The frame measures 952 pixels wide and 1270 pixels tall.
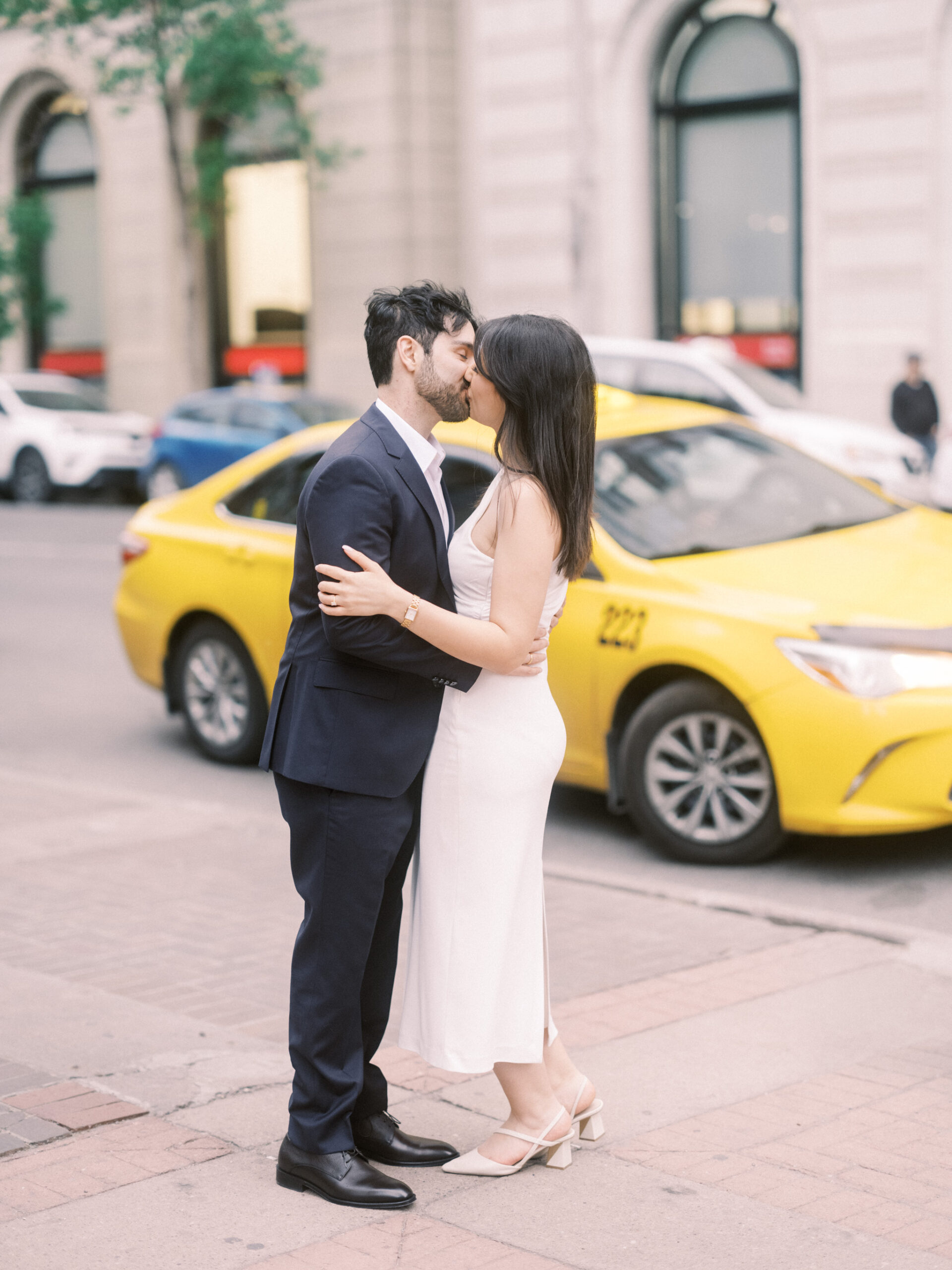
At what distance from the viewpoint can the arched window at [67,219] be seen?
3328 centimetres

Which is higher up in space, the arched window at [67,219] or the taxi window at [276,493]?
the arched window at [67,219]

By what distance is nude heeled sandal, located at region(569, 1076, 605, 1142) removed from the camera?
3.99 metres

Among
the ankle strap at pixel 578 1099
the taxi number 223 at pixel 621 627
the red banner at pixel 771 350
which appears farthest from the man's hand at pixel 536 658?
the red banner at pixel 771 350

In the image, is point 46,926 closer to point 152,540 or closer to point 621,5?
point 152,540

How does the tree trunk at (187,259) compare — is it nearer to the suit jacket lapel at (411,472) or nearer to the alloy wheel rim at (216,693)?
the alloy wheel rim at (216,693)

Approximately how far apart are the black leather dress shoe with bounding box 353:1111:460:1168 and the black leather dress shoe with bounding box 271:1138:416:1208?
14 centimetres

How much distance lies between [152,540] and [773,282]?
17407 mm

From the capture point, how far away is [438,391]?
3.71 meters

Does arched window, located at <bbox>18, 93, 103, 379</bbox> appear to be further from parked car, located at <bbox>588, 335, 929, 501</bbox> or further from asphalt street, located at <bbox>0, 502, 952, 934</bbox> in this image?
asphalt street, located at <bbox>0, 502, 952, 934</bbox>

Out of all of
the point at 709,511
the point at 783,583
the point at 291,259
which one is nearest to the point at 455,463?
the point at 709,511

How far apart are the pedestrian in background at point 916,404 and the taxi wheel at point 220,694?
44.1ft

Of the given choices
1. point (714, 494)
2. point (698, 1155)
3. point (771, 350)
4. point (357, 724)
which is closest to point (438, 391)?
point (357, 724)

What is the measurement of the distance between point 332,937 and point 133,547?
5389 mm

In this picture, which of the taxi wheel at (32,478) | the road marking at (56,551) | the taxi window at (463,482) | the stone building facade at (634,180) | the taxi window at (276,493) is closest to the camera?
the taxi window at (463,482)
